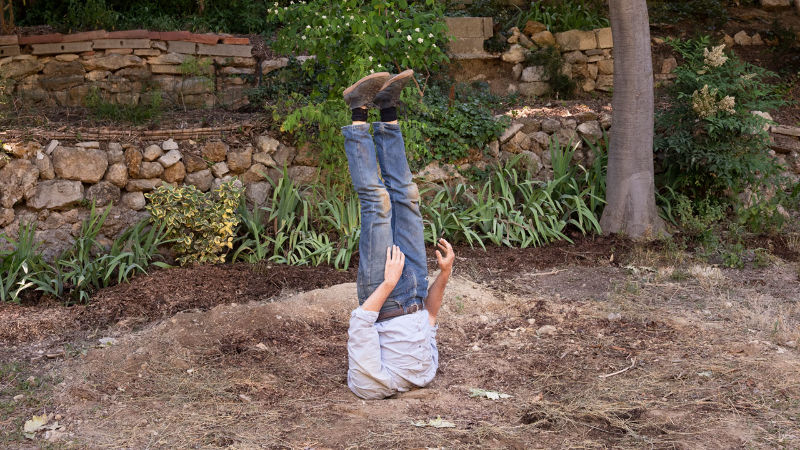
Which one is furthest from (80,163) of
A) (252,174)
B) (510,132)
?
(510,132)

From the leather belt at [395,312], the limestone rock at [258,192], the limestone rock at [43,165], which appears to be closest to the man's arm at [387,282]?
the leather belt at [395,312]

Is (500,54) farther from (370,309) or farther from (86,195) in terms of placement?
(370,309)

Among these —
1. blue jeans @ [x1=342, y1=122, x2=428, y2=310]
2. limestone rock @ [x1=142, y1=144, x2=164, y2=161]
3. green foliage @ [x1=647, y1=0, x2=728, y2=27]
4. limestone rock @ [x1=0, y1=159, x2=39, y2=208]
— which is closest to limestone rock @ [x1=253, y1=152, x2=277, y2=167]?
limestone rock @ [x1=142, y1=144, x2=164, y2=161]

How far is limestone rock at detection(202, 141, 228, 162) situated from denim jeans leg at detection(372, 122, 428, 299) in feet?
9.95

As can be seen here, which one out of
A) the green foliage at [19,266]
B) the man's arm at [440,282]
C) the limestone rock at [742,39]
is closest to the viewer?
the man's arm at [440,282]

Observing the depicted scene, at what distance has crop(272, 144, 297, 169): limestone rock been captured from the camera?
6953mm

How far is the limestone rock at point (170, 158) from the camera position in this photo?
6.57 metres

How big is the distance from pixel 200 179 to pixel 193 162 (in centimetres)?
16

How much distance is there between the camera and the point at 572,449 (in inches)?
132

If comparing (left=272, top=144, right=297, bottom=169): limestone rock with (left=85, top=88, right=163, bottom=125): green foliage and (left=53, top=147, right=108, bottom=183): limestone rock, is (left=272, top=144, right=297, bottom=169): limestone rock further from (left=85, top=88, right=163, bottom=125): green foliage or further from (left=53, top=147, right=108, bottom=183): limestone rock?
(left=53, top=147, right=108, bottom=183): limestone rock

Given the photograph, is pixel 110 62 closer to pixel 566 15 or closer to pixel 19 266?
pixel 19 266

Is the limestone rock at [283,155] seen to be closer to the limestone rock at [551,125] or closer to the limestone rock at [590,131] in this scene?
the limestone rock at [551,125]

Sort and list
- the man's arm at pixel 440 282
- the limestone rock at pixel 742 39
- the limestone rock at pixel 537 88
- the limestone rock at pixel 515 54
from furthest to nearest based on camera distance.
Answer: the limestone rock at pixel 742 39, the limestone rock at pixel 515 54, the limestone rock at pixel 537 88, the man's arm at pixel 440 282

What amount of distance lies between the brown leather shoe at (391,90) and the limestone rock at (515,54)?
4.88 meters
